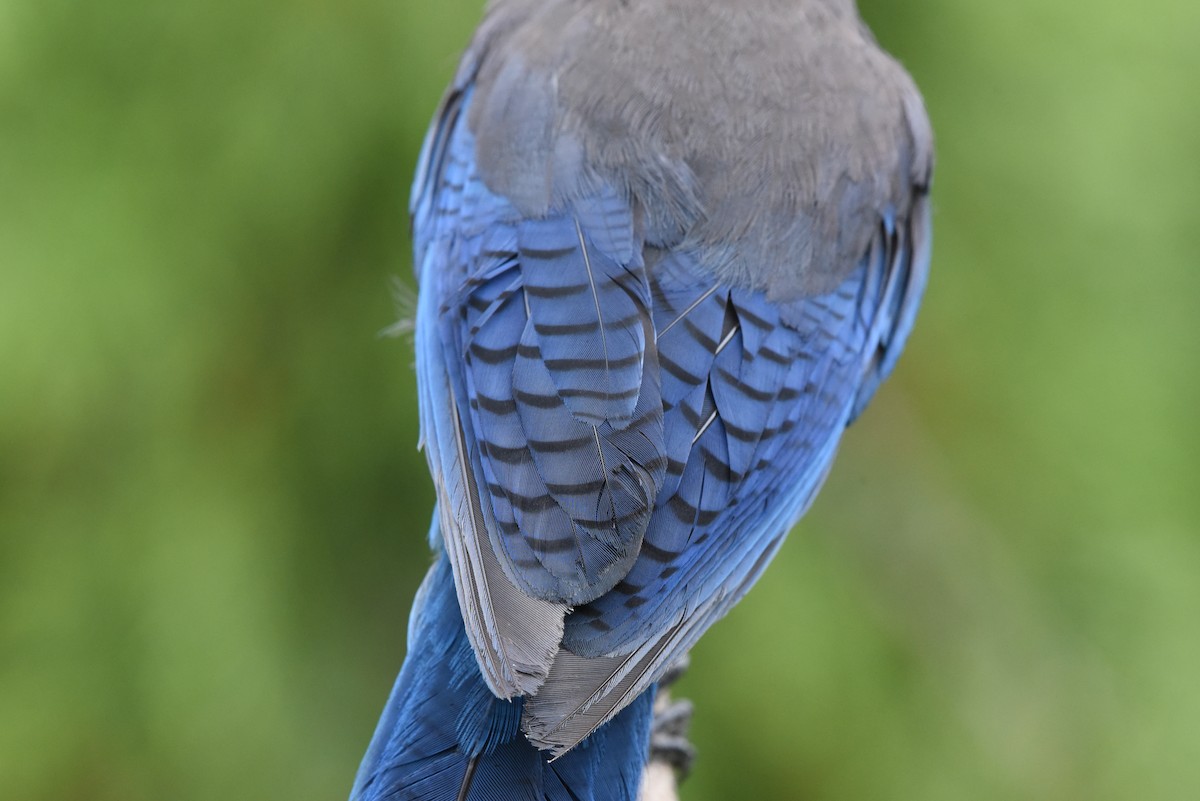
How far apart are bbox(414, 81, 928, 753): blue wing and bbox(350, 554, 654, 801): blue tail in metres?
0.20

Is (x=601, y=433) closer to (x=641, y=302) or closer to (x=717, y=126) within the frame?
(x=641, y=302)

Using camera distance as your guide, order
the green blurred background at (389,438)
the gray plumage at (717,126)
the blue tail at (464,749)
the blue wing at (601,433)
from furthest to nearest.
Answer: the green blurred background at (389,438) → the gray plumage at (717,126) → the blue tail at (464,749) → the blue wing at (601,433)

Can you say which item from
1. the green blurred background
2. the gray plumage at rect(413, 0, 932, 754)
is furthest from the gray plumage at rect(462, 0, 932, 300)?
the green blurred background

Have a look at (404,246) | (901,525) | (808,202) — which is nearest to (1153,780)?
(901,525)

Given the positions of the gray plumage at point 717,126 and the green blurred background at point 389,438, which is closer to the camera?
the gray plumage at point 717,126

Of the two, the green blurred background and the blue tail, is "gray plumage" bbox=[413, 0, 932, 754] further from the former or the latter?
the green blurred background

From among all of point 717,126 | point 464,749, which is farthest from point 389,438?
point 464,749

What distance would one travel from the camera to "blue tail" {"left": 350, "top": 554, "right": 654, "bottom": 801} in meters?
Result: 1.78

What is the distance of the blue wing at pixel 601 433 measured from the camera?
65.6 inches

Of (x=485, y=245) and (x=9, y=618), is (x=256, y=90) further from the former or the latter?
(x=9, y=618)

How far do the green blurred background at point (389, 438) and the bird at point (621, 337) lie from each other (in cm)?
45

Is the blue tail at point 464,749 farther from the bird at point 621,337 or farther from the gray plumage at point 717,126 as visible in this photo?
the gray plumage at point 717,126

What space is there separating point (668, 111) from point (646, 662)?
955 millimetres

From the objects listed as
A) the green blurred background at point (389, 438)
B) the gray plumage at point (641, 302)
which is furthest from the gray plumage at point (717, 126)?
the green blurred background at point (389, 438)
